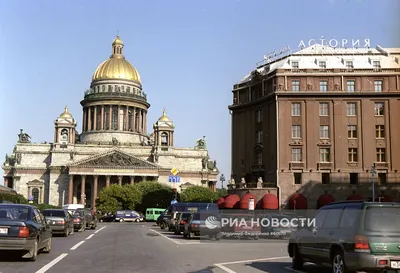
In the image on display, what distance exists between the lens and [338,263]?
12.8 metres

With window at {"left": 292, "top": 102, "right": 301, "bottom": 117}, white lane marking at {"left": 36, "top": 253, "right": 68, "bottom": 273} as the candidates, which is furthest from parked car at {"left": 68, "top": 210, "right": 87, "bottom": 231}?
window at {"left": 292, "top": 102, "right": 301, "bottom": 117}

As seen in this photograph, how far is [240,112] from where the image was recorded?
67625mm

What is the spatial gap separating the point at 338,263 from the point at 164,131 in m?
111

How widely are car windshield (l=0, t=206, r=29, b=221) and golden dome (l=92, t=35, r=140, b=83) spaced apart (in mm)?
114606

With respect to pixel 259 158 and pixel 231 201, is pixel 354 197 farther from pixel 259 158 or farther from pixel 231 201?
pixel 231 201

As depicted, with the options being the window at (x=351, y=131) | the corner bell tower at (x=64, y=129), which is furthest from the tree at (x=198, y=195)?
the window at (x=351, y=131)

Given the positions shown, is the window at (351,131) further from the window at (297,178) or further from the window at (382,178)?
the window at (297,178)

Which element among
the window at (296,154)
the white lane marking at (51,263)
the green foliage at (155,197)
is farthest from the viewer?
the green foliage at (155,197)

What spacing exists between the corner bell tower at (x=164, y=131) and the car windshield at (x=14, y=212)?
105 m

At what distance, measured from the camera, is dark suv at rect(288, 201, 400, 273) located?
11852mm

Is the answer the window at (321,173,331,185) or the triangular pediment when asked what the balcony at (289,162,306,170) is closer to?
the window at (321,173,331,185)

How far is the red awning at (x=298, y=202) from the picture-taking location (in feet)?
185

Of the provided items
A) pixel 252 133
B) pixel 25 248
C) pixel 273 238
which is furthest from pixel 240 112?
pixel 25 248

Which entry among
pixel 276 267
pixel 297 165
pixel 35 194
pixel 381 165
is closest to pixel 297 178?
pixel 297 165
